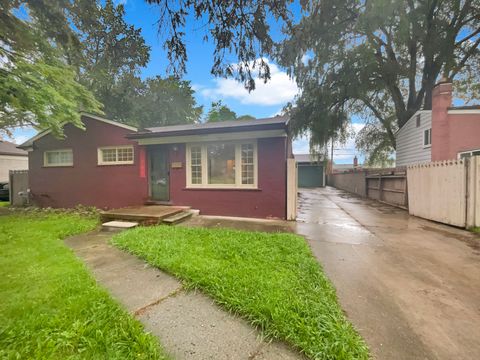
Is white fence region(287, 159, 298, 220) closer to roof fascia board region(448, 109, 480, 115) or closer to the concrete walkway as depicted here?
the concrete walkway

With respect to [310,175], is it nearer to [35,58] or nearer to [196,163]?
[196,163]

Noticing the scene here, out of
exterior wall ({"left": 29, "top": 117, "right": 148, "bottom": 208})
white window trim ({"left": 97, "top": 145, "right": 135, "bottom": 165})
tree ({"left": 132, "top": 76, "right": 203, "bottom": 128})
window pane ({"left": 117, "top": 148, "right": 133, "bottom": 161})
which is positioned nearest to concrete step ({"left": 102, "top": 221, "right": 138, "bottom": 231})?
exterior wall ({"left": 29, "top": 117, "right": 148, "bottom": 208})

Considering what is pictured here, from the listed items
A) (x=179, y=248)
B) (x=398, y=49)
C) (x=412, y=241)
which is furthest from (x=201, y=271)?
(x=398, y=49)

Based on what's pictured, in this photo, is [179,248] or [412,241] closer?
[179,248]

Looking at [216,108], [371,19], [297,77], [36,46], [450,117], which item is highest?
[216,108]

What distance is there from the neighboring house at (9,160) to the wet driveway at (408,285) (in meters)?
25.7

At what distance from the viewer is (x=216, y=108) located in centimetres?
3070

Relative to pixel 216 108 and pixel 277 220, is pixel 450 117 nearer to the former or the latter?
pixel 277 220

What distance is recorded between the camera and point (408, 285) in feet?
9.34

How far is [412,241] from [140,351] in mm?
5430

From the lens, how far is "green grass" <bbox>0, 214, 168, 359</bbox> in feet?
5.67

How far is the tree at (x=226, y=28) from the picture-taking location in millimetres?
2836

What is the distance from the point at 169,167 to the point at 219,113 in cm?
2345

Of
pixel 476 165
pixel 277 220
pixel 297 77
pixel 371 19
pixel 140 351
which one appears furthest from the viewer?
pixel 297 77
